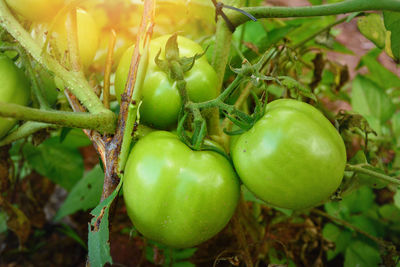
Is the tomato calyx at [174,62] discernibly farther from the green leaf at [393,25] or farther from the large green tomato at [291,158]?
the green leaf at [393,25]

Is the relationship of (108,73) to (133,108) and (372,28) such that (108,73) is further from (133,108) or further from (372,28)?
(372,28)

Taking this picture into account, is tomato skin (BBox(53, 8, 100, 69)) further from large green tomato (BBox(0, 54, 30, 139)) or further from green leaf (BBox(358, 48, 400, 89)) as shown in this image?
green leaf (BBox(358, 48, 400, 89))

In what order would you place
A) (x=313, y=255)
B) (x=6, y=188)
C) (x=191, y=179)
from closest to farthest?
(x=191, y=179), (x=6, y=188), (x=313, y=255)

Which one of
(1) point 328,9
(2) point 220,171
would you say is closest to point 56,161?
(2) point 220,171

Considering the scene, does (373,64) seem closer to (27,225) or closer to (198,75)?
(198,75)

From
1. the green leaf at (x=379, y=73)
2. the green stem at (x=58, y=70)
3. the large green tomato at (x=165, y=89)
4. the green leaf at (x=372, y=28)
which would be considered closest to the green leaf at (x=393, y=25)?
the green leaf at (x=372, y=28)

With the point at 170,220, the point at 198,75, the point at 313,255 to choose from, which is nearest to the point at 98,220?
the point at 170,220

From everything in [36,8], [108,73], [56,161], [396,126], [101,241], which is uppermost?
[36,8]
